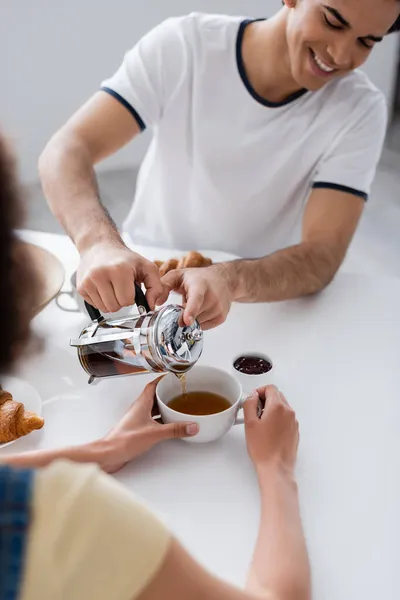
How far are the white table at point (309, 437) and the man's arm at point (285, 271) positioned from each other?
4cm

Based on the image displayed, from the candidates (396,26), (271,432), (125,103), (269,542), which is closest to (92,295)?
(271,432)

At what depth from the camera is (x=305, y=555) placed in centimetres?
74

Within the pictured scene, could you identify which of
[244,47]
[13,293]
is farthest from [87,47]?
[13,293]

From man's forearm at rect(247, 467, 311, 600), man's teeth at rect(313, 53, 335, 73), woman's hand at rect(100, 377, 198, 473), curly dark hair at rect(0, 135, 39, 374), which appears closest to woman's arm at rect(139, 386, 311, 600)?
man's forearm at rect(247, 467, 311, 600)

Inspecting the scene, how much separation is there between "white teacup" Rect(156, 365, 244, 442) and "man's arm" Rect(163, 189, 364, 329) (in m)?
0.10

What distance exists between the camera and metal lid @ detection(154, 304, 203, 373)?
91 cm

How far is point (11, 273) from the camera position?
1.71 ft

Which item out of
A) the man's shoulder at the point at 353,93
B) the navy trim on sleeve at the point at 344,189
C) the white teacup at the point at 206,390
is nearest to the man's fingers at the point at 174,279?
the white teacup at the point at 206,390

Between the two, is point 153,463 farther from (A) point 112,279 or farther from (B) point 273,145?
(B) point 273,145

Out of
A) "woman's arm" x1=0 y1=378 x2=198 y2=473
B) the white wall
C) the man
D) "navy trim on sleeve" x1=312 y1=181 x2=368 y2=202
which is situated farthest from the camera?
the white wall

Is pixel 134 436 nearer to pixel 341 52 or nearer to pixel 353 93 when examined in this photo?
pixel 341 52

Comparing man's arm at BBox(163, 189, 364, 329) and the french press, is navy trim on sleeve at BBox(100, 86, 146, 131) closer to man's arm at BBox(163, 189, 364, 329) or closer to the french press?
man's arm at BBox(163, 189, 364, 329)

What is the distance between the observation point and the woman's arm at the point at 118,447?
86cm

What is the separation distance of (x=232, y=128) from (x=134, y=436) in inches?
36.2
